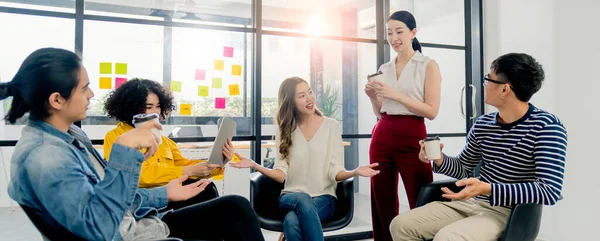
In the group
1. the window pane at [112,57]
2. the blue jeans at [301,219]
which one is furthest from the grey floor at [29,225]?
the blue jeans at [301,219]

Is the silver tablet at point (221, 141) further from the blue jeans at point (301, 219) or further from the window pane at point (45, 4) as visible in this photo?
the window pane at point (45, 4)

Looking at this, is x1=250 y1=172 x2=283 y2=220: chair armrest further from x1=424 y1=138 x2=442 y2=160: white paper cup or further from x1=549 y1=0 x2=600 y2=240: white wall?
x1=549 y1=0 x2=600 y2=240: white wall

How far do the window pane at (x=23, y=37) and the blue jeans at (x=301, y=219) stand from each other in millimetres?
1705

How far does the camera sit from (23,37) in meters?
2.54

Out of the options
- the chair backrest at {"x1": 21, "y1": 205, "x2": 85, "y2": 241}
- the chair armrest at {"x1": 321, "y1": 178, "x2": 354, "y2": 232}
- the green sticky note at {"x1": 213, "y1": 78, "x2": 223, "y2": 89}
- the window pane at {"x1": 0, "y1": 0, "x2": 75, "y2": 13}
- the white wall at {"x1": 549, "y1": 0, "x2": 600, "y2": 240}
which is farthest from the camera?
the green sticky note at {"x1": 213, "y1": 78, "x2": 223, "y2": 89}

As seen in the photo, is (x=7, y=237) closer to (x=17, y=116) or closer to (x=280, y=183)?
(x=280, y=183)

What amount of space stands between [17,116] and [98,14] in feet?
5.83

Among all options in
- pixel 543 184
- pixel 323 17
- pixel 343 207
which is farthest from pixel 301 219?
pixel 323 17

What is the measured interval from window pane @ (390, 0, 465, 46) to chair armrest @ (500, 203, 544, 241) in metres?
2.46

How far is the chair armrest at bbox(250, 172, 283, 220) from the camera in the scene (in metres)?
2.30

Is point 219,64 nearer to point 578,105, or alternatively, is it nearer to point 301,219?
point 301,219

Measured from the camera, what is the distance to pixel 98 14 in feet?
8.74

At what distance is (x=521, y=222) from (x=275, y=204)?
1.29 metres

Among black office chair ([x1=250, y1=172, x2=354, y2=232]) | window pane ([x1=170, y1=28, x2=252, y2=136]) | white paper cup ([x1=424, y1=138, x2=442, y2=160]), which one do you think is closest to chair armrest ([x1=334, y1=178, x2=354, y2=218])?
black office chair ([x1=250, y1=172, x2=354, y2=232])
